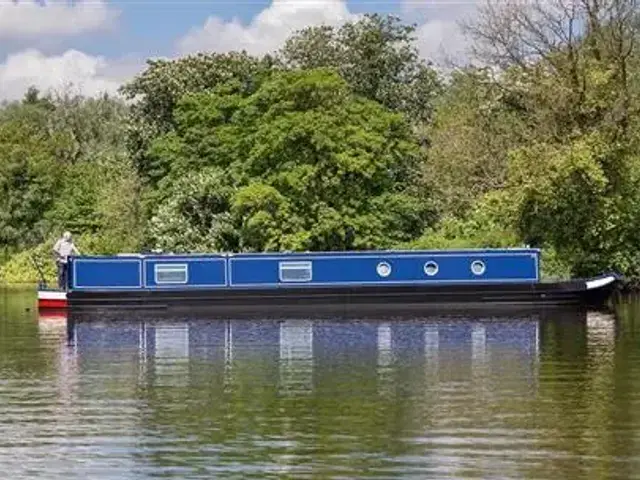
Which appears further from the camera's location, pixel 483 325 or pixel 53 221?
pixel 53 221

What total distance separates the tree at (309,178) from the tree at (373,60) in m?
6.69

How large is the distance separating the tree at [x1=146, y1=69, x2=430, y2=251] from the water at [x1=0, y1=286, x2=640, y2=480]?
558 inches

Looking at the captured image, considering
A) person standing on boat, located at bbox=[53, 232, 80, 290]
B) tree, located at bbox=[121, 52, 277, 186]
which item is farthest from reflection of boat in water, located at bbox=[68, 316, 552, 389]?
tree, located at bbox=[121, 52, 277, 186]

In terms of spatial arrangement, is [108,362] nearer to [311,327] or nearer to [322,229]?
[311,327]

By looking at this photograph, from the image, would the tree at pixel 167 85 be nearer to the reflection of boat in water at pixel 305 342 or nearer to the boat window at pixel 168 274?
the boat window at pixel 168 274

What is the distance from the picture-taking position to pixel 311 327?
2783 centimetres

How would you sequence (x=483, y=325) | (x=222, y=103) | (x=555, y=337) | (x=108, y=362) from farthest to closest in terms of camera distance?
(x=222, y=103) < (x=483, y=325) < (x=555, y=337) < (x=108, y=362)

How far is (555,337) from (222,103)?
24920 millimetres

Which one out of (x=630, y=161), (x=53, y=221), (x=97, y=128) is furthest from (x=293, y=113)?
(x=97, y=128)

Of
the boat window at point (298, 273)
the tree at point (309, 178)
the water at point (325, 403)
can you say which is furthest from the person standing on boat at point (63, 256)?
the tree at point (309, 178)

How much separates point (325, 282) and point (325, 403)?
1647 cm

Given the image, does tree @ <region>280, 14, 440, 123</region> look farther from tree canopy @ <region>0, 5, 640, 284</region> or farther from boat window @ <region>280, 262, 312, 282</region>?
boat window @ <region>280, 262, 312, 282</region>

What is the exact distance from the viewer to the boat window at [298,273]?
33.0 metres

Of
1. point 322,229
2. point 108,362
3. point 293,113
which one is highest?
point 293,113
